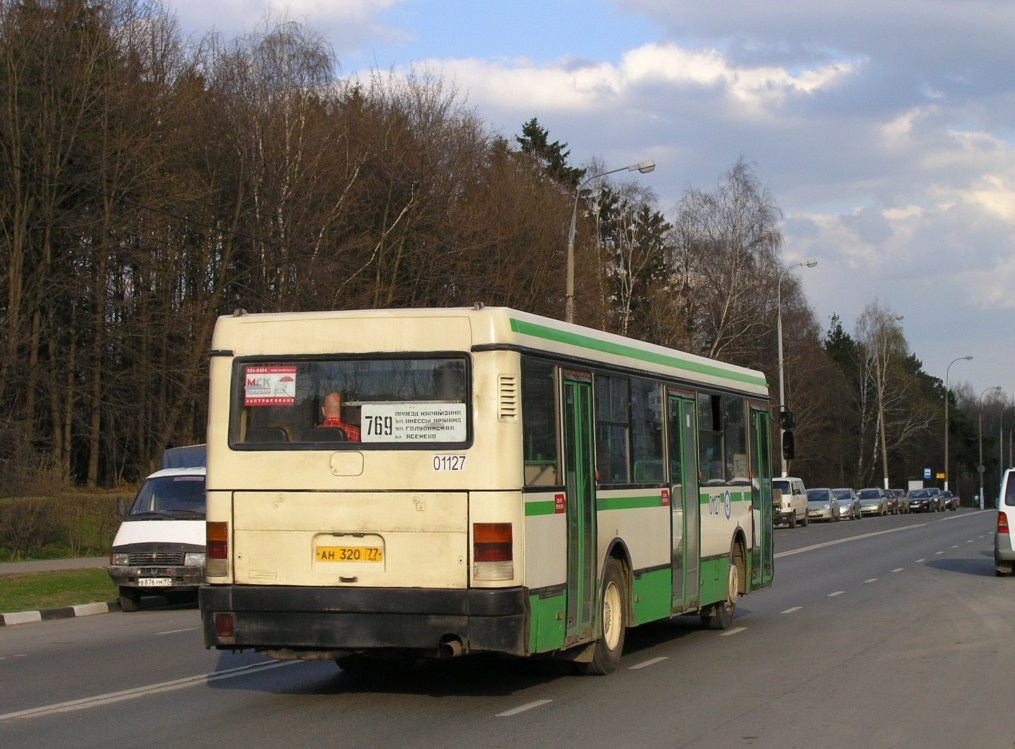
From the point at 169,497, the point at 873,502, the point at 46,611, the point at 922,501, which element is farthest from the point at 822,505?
the point at 46,611

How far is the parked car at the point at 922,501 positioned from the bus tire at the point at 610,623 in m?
72.8

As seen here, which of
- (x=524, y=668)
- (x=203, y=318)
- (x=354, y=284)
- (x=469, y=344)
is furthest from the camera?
(x=354, y=284)

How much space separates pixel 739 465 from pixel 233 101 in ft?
89.3

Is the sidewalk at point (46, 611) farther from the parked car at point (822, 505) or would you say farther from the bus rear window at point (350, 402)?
the parked car at point (822, 505)

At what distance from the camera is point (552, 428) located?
9.91m

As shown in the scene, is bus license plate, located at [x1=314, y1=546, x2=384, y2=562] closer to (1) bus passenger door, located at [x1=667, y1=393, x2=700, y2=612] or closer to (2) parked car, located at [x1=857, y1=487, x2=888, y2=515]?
(1) bus passenger door, located at [x1=667, y1=393, x2=700, y2=612]

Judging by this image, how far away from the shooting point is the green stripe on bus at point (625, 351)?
386 inches

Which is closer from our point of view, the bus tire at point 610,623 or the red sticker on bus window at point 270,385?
the red sticker on bus window at point 270,385

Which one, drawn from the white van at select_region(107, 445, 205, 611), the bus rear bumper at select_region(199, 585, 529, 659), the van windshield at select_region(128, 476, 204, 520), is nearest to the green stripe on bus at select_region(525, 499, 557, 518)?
the bus rear bumper at select_region(199, 585, 529, 659)

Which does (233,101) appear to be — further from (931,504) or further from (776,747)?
(931,504)

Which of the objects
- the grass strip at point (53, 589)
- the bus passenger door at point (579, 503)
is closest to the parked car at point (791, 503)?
the grass strip at point (53, 589)

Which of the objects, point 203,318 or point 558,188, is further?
point 558,188

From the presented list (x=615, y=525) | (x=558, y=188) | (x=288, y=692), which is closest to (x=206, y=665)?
(x=288, y=692)

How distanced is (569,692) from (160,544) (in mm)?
9503
